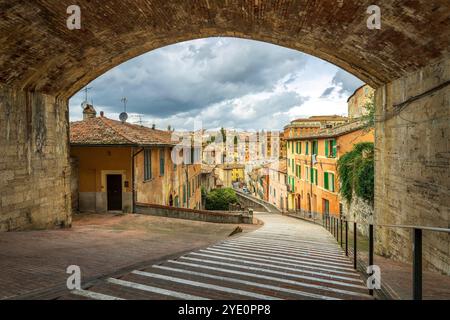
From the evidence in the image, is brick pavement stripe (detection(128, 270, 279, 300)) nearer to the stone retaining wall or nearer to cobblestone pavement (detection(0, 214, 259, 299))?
cobblestone pavement (detection(0, 214, 259, 299))

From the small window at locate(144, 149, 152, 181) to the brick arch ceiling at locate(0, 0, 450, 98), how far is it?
714 centimetres

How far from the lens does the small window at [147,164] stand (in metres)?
16.1

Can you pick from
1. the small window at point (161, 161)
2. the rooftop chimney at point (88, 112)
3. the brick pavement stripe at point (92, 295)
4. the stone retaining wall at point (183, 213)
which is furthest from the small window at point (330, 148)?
the brick pavement stripe at point (92, 295)

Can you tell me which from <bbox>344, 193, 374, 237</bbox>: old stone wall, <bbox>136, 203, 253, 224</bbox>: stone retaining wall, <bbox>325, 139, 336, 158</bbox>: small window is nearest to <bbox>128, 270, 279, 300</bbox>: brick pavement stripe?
<bbox>136, 203, 253, 224</bbox>: stone retaining wall

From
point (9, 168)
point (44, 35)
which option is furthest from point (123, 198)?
point (44, 35)

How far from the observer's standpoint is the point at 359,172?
1443 centimetres

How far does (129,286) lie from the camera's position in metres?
3.51

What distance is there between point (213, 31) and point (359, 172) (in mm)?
9826

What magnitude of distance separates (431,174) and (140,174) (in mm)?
12498

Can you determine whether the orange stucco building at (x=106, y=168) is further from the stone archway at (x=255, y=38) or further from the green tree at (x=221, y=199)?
the green tree at (x=221, y=199)

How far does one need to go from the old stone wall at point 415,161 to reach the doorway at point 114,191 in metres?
11.1

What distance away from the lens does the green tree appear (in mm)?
31953

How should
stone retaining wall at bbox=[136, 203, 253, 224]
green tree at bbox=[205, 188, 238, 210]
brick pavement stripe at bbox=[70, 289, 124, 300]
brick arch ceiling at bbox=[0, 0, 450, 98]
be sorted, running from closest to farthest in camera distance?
1. brick pavement stripe at bbox=[70, 289, 124, 300]
2. brick arch ceiling at bbox=[0, 0, 450, 98]
3. stone retaining wall at bbox=[136, 203, 253, 224]
4. green tree at bbox=[205, 188, 238, 210]
